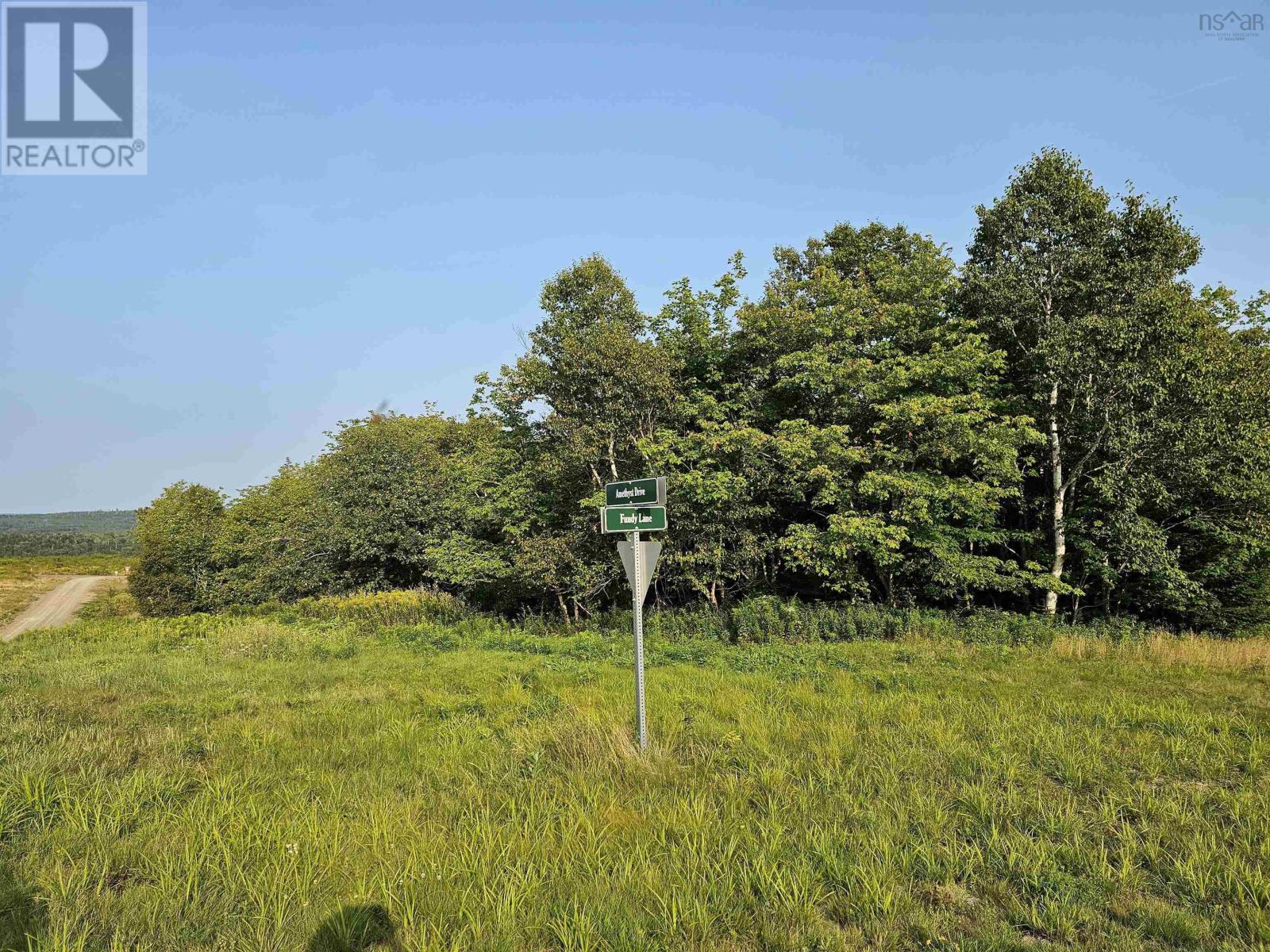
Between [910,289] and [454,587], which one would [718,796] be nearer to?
[910,289]

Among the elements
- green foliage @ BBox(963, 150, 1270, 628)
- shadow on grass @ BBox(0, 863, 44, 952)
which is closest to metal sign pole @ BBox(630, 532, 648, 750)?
shadow on grass @ BBox(0, 863, 44, 952)

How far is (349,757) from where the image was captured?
5.68m

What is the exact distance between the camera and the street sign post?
5.54 metres

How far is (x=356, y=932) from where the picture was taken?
3.06 metres

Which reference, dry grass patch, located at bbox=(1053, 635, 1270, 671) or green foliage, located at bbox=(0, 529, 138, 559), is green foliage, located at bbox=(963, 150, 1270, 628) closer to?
dry grass patch, located at bbox=(1053, 635, 1270, 671)

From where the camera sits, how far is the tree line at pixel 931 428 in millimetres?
14477

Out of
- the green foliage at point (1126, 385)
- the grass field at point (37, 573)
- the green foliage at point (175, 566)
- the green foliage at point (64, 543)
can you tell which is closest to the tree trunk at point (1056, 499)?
the green foliage at point (1126, 385)

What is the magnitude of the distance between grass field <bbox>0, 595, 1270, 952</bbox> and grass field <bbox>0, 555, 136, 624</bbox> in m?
51.6

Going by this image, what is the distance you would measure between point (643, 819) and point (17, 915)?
347cm

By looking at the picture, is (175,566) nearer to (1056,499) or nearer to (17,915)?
(17,915)

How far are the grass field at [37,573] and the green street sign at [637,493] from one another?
176 ft

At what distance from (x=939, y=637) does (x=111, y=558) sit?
124805mm

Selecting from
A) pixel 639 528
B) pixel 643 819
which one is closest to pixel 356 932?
pixel 643 819

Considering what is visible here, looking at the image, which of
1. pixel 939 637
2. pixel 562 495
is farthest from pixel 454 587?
pixel 939 637
